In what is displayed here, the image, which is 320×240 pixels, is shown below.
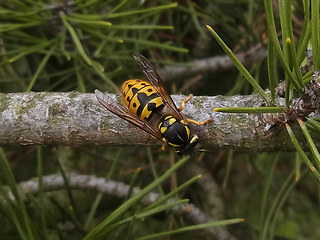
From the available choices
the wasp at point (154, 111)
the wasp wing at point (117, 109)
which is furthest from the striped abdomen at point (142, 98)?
the wasp wing at point (117, 109)

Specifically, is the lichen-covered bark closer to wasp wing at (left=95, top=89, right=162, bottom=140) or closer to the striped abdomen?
wasp wing at (left=95, top=89, right=162, bottom=140)

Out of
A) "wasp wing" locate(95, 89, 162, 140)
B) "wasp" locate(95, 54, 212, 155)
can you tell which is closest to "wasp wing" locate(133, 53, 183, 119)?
"wasp" locate(95, 54, 212, 155)

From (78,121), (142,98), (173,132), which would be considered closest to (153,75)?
(142,98)

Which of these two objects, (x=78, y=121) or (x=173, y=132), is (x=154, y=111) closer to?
(x=173, y=132)

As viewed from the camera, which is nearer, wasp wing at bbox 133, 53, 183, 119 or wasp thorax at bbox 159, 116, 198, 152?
wasp thorax at bbox 159, 116, 198, 152

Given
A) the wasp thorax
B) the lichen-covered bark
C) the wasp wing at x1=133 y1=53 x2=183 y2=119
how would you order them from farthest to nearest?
the wasp wing at x1=133 y1=53 x2=183 y2=119, the wasp thorax, the lichen-covered bark

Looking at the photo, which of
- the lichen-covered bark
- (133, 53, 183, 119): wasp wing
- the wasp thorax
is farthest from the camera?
(133, 53, 183, 119): wasp wing

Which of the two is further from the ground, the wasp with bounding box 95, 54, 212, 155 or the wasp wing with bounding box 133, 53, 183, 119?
the wasp wing with bounding box 133, 53, 183, 119
